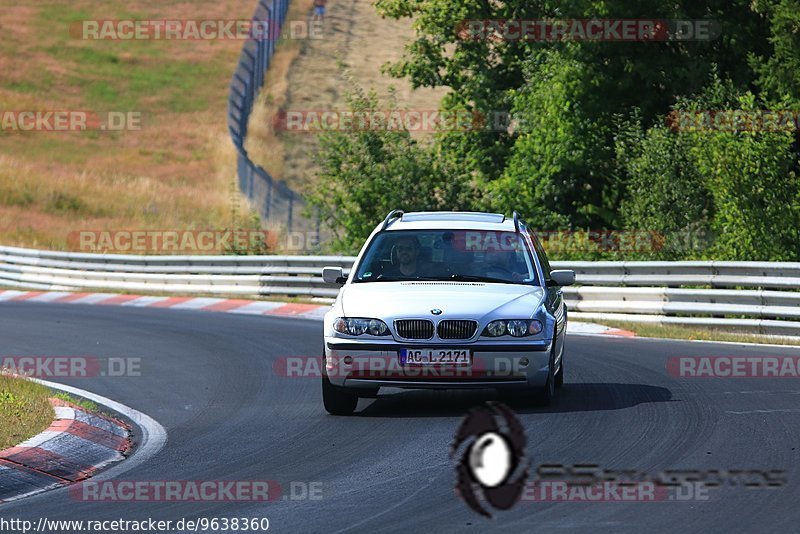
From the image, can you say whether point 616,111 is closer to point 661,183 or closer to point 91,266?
point 661,183

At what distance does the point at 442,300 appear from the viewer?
38.1 feet

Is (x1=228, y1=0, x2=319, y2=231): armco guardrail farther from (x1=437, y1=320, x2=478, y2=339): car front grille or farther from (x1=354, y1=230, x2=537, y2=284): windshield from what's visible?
(x1=437, y1=320, x2=478, y2=339): car front grille

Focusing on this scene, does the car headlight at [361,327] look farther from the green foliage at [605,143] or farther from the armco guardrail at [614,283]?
the green foliage at [605,143]

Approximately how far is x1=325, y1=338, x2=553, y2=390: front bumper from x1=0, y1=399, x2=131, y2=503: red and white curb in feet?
6.13

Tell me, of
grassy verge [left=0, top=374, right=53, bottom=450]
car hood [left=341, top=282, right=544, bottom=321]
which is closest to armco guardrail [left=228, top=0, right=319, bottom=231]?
grassy verge [left=0, top=374, right=53, bottom=450]

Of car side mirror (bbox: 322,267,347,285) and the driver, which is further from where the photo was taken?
car side mirror (bbox: 322,267,347,285)

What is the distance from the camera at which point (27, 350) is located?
17844 millimetres

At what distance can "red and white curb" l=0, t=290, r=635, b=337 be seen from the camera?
69.5 ft

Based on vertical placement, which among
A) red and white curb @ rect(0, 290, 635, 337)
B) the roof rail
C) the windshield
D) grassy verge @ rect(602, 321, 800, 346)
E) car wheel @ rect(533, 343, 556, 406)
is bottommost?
red and white curb @ rect(0, 290, 635, 337)

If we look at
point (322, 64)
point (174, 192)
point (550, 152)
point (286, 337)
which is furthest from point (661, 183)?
point (322, 64)

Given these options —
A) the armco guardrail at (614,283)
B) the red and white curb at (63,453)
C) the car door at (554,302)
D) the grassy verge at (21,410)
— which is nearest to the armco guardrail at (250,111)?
the armco guardrail at (614,283)

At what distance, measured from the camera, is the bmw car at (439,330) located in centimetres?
1140

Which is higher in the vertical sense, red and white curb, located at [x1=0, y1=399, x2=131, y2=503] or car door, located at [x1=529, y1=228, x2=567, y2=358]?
car door, located at [x1=529, y1=228, x2=567, y2=358]

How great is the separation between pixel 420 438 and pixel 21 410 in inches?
123
